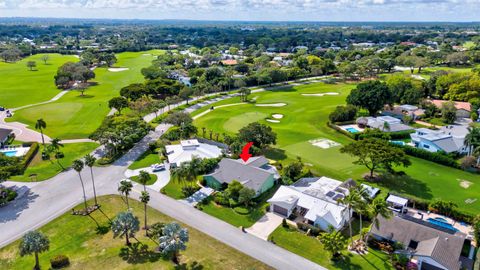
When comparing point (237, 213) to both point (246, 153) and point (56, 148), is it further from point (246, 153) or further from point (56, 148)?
point (56, 148)

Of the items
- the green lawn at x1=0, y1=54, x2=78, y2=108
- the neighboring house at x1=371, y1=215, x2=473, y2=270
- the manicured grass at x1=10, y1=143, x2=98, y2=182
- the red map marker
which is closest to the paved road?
the manicured grass at x1=10, y1=143, x2=98, y2=182

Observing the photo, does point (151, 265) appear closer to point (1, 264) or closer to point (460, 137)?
point (1, 264)

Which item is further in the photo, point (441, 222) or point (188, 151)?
point (188, 151)

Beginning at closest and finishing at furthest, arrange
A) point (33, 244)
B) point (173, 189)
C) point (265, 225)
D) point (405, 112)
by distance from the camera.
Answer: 1. point (33, 244)
2. point (265, 225)
3. point (173, 189)
4. point (405, 112)

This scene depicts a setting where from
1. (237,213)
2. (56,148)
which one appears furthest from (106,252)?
(56,148)

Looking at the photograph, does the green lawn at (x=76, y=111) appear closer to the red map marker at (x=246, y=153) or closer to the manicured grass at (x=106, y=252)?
the red map marker at (x=246, y=153)

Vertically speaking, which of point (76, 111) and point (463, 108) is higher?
point (463, 108)

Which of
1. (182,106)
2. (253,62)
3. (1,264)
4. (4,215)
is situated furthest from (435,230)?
(253,62)
